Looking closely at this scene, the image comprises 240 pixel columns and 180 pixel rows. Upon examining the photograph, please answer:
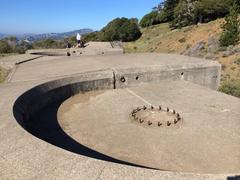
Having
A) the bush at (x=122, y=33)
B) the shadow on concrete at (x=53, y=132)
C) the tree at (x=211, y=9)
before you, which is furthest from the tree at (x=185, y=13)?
the shadow on concrete at (x=53, y=132)

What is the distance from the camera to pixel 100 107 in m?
6.17

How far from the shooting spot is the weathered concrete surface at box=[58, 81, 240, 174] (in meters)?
3.97

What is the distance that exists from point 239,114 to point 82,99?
3.67 meters

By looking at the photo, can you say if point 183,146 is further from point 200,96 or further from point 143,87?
point 143,87

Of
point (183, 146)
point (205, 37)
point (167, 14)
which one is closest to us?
point (183, 146)

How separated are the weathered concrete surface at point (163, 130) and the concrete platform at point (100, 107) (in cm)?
4

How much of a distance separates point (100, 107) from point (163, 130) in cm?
176

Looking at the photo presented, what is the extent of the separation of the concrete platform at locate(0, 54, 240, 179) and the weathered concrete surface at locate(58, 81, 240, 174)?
39 mm

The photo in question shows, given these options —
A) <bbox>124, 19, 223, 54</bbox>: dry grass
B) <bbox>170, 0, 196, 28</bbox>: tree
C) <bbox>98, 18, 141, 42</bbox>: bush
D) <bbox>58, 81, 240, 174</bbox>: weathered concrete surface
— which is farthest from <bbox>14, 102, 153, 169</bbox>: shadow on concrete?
<bbox>98, 18, 141, 42</bbox>: bush

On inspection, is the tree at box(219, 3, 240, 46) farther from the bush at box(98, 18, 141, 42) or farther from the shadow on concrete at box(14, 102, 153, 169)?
A: the shadow on concrete at box(14, 102, 153, 169)

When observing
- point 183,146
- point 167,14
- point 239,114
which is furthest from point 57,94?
point 167,14

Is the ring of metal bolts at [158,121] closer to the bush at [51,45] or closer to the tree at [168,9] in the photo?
the bush at [51,45]

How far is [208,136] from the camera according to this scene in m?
4.75

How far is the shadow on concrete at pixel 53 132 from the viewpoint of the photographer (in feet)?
13.5
